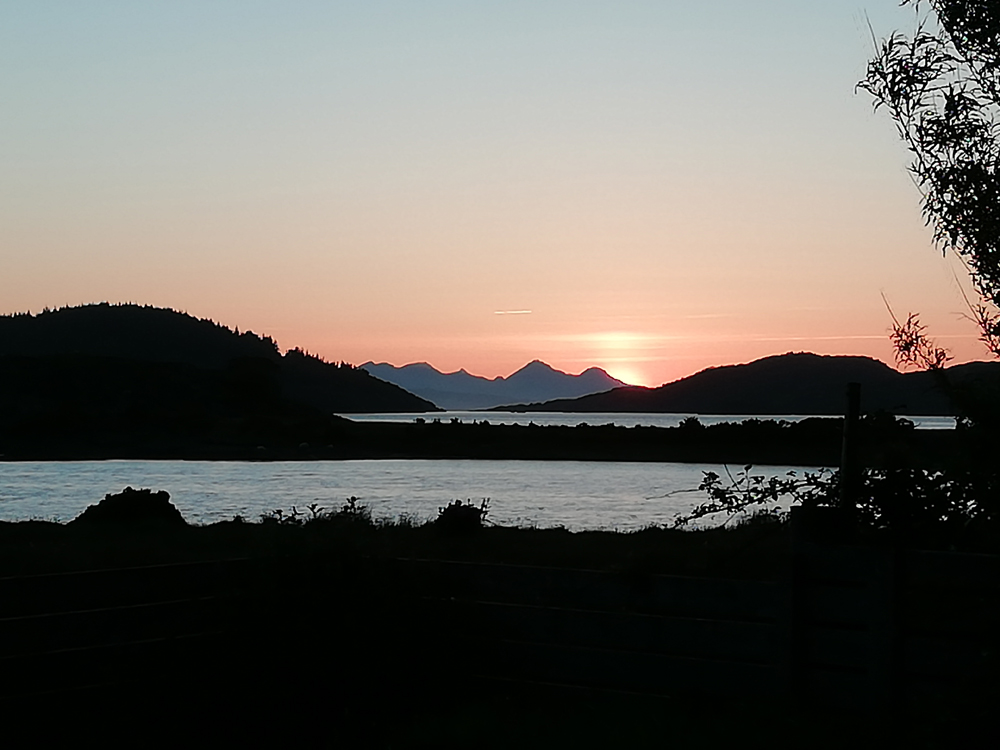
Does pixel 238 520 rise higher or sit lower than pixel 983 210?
lower

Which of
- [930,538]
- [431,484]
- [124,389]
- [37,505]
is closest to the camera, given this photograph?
[930,538]

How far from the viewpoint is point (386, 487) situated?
46031mm

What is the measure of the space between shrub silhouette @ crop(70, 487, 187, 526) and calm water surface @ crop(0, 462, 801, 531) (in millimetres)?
4867

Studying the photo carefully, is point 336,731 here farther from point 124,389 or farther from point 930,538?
point 124,389

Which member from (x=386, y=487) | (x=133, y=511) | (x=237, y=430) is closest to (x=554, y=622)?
(x=133, y=511)

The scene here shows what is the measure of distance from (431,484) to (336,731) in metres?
40.9

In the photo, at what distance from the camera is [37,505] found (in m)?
36.7

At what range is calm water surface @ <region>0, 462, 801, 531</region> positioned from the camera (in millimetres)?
33375

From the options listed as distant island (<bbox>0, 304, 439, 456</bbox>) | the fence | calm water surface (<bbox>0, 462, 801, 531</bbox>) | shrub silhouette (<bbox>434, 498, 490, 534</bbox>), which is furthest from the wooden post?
distant island (<bbox>0, 304, 439, 456</bbox>)

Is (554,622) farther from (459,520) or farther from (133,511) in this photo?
(133,511)

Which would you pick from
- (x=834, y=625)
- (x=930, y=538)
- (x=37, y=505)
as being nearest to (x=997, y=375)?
(x=930, y=538)

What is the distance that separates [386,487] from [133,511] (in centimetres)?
2220

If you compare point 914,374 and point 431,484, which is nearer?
point 914,374

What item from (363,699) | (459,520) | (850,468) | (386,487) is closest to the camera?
(850,468)
